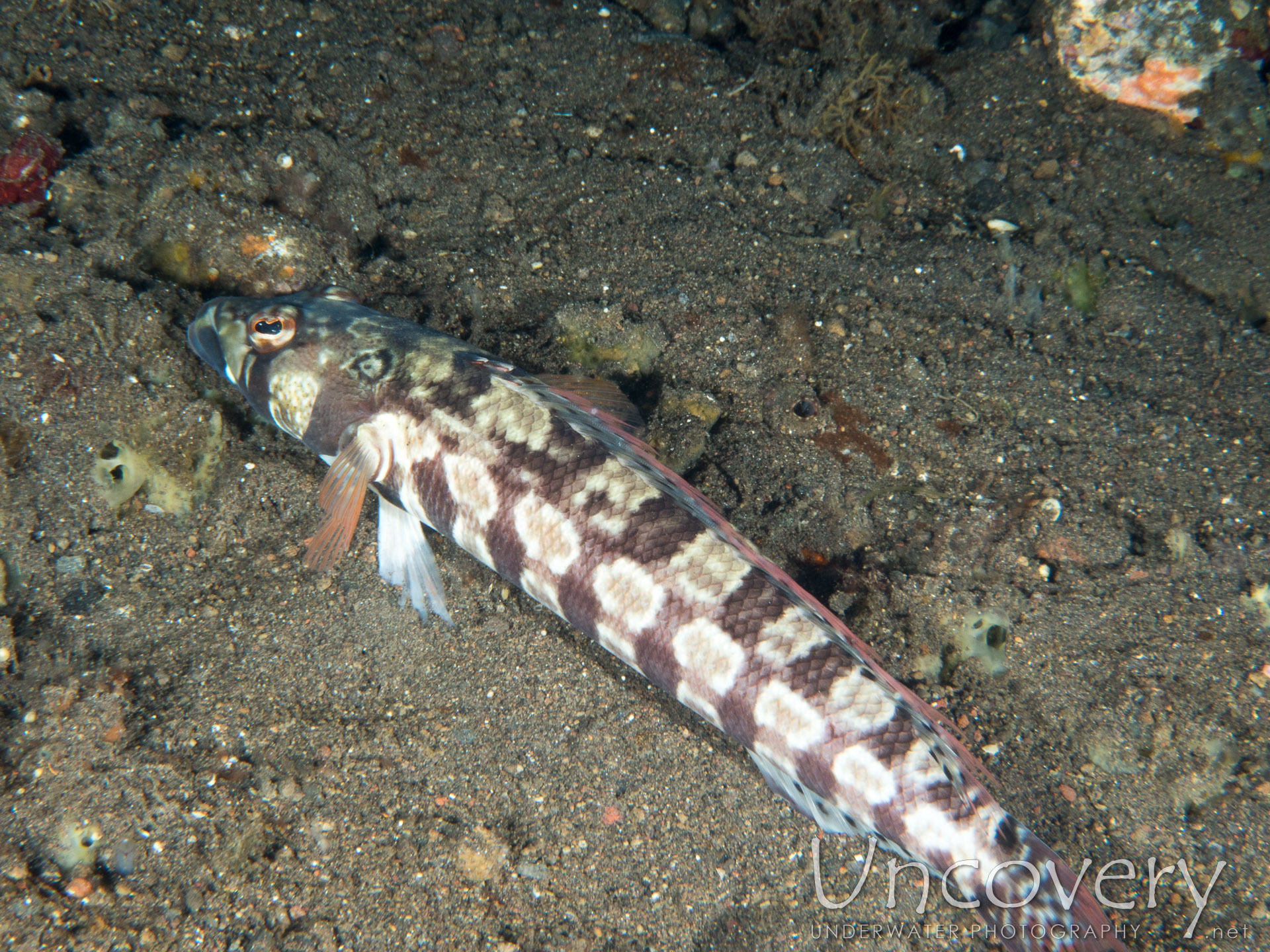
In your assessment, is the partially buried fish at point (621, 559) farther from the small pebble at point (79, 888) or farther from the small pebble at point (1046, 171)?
the small pebble at point (1046, 171)

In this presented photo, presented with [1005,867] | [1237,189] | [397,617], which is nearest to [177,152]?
[397,617]

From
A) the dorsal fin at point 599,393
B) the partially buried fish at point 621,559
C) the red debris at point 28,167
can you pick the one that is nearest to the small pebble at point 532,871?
the partially buried fish at point 621,559

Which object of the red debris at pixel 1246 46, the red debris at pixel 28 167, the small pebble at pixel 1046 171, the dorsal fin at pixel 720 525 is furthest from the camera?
the red debris at pixel 1246 46

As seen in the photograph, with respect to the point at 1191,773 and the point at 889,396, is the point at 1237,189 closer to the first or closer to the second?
the point at 889,396

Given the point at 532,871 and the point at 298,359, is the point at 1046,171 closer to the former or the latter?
the point at 298,359

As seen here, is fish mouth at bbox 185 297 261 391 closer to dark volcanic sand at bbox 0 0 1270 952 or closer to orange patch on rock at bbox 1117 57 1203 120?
dark volcanic sand at bbox 0 0 1270 952

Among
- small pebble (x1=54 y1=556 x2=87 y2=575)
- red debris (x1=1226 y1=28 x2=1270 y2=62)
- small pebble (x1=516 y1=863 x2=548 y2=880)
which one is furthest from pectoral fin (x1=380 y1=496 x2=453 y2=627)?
red debris (x1=1226 y1=28 x2=1270 y2=62)

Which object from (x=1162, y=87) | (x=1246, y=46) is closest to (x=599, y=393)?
(x=1162, y=87)
